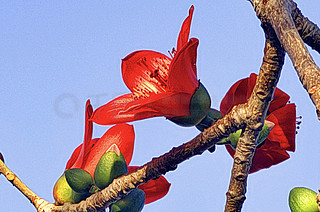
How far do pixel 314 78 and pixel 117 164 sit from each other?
0.68 m

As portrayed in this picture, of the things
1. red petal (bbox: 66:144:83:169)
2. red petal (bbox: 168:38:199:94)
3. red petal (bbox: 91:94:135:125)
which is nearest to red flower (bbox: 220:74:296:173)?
red petal (bbox: 168:38:199:94)

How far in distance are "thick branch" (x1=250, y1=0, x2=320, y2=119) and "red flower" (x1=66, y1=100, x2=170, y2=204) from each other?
1.87 feet

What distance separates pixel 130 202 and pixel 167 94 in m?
0.31

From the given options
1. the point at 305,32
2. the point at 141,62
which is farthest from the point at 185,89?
the point at 305,32

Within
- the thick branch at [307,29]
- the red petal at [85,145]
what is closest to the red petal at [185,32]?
the thick branch at [307,29]

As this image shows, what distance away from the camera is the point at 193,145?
107cm

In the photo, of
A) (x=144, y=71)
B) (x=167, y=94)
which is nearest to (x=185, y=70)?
(x=167, y=94)

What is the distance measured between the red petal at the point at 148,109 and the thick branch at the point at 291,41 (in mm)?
313

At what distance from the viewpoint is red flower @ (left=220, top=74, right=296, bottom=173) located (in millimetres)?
1170

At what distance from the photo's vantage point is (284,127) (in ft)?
3.91

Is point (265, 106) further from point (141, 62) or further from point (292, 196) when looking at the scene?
point (141, 62)

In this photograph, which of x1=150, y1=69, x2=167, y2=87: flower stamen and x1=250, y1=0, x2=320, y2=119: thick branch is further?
x1=150, y1=69, x2=167, y2=87: flower stamen

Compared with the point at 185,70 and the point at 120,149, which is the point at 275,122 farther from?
the point at 120,149

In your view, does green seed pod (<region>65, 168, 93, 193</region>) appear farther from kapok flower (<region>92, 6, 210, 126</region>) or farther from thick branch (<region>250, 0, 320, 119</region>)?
thick branch (<region>250, 0, 320, 119</region>)
